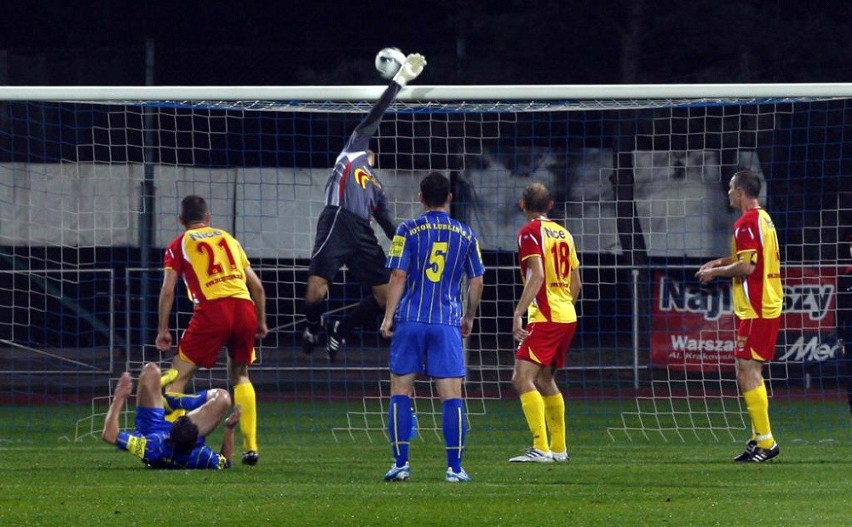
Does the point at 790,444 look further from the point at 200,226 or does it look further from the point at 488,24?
the point at 488,24

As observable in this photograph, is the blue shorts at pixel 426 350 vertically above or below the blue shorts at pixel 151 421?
above

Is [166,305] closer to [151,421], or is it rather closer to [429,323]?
[151,421]

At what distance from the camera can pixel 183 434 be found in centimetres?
976

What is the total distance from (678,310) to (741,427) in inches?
176

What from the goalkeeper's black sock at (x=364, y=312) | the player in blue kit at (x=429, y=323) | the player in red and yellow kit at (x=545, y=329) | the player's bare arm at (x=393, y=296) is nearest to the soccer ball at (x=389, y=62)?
the player in red and yellow kit at (x=545, y=329)

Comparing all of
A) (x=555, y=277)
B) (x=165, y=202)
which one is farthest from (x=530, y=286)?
(x=165, y=202)

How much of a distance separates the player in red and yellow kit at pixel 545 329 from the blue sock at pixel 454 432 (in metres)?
1.39

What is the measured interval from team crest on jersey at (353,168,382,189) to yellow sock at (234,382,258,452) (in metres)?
1.91

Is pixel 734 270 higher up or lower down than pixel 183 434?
higher up

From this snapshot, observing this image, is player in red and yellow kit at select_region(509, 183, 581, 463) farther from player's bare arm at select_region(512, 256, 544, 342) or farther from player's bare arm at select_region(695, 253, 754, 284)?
player's bare arm at select_region(695, 253, 754, 284)

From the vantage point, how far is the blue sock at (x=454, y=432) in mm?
9180

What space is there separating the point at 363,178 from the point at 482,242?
8.09 metres

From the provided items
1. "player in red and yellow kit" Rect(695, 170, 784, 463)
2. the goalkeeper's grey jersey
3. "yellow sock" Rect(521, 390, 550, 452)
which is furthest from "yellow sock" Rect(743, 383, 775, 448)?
the goalkeeper's grey jersey

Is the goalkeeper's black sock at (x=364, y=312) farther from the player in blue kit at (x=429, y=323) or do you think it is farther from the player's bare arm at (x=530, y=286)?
the player in blue kit at (x=429, y=323)
